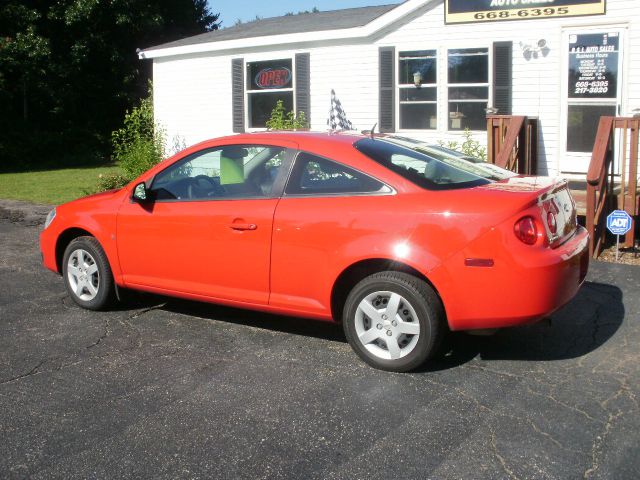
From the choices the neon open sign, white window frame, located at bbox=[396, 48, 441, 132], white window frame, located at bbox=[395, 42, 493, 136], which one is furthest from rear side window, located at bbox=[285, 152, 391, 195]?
the neon open sign

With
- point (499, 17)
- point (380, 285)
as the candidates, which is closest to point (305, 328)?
point (380, 285)

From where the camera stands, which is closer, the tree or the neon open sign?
the neon open sign

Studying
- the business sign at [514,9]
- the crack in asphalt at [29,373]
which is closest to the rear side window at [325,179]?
the crack in asphalt at [29,373]

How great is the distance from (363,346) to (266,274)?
2.84 ft

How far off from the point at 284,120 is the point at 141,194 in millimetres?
8253

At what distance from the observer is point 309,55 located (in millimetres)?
13352

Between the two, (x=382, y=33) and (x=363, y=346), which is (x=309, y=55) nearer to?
(x=382, y=33)

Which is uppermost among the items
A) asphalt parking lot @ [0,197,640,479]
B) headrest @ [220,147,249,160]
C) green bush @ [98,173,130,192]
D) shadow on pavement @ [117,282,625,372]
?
headrest @ [220,147,249,160]

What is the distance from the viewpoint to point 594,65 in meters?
10.5

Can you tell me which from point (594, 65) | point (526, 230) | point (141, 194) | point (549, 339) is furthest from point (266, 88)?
point (526, 230)

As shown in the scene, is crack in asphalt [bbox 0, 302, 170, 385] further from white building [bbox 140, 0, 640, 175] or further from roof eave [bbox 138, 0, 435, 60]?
roof eave [bbox 138, 0, 435, 60]

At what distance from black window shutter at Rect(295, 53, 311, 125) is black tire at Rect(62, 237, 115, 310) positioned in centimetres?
795

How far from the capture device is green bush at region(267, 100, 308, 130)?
1317 cm

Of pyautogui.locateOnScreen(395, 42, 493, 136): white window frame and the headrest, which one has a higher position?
pyautogui.locateOnScreen(395, 42, 493, 136): white window frame
